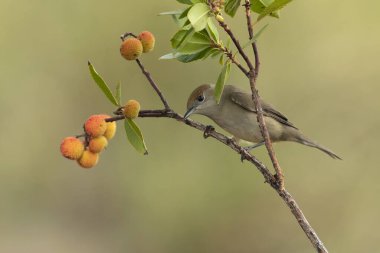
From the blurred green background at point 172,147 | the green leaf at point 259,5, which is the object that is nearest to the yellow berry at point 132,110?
the green leaf at point 259,5

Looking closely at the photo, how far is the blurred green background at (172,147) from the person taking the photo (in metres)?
7.61

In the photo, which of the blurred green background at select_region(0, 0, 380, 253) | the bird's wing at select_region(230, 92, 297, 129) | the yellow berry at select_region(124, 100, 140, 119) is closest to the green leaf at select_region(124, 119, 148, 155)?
the yellow berry at select_region(124, 100, 140, 119)

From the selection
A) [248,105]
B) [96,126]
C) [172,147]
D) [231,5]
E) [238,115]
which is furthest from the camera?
[172,147]

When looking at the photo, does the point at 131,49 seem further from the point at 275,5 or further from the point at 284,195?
the point at 284,195

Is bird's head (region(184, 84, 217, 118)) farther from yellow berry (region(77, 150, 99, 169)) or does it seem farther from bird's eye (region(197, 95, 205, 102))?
yellow berry (region(77, 150, 99, 169))

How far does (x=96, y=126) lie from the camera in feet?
5.70

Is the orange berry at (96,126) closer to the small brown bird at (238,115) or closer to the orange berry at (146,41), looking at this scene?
the orange berry at (146,41)

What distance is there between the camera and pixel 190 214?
8.05 meters

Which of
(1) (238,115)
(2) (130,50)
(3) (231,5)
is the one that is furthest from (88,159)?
(1) (238,115)

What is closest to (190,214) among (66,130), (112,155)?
(112,155)

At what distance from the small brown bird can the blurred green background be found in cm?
294

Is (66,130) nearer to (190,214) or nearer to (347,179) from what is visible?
(190,214)

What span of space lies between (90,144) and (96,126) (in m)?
A: 0.06

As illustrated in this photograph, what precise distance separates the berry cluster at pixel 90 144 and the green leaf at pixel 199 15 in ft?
1.30
